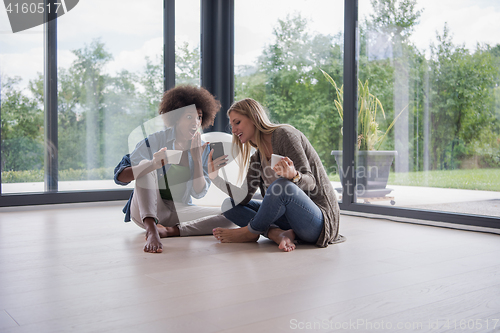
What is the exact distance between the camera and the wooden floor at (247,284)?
1122mm

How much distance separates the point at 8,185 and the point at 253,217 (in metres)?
2.38

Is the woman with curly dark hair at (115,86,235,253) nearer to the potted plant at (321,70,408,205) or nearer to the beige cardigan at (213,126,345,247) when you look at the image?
the beige cardigan at (213,126,345,247)

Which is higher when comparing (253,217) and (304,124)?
(304,124)

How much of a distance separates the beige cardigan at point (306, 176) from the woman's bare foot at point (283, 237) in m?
0.13

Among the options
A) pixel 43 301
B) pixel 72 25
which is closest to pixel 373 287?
pixel 43 301

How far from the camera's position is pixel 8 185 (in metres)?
3.50

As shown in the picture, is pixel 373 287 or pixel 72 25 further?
pixel 72 25

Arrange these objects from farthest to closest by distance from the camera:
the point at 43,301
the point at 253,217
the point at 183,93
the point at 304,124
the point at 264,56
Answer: the point at 264,56 < the point at 304,124 < the point at 183,93 < the point at 253,217 < the point at 43,301

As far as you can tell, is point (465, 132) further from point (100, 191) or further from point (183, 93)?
point (100, 191)

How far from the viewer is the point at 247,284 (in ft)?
4.83

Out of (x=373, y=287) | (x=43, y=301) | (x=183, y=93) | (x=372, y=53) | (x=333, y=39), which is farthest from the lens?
(x=333, y=39)

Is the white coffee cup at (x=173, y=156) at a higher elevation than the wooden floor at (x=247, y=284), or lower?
higher

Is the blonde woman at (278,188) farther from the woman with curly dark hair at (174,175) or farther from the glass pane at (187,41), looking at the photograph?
the glass pane at (187,41)

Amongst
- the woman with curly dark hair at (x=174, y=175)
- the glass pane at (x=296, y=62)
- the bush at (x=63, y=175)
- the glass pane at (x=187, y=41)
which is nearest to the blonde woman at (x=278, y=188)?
the woman with curly dark hair at (x=174, y=175)
